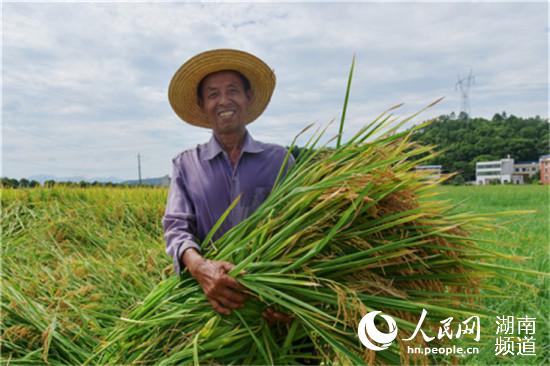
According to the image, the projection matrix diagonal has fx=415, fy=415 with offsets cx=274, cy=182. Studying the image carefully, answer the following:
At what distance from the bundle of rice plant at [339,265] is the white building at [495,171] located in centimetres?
6403

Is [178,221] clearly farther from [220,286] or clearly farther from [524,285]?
[524,285]

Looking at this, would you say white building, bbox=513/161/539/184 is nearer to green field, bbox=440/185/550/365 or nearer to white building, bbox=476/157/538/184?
white building, bbox=476/157/538/184

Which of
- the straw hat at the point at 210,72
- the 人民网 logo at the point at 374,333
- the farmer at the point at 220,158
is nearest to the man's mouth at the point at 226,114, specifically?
the farmer at the point at 220,158

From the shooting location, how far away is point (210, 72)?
2.07 meters

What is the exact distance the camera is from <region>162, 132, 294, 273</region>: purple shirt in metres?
1.84

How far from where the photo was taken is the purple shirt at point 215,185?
6.04 ft

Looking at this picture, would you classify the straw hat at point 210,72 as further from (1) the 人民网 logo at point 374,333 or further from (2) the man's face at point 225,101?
(1) the 人民网 logo at point 374,333

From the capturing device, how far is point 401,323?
4.43ft

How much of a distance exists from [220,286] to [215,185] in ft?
2.04

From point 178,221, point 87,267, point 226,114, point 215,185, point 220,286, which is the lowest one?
point 87,267

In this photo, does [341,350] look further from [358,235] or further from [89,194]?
[89,194]

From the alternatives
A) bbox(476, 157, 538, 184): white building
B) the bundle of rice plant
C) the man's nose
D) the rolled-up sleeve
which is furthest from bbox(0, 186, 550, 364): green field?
bbox(476, 157, 538, 184): white building

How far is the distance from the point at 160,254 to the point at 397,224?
3.17 meters

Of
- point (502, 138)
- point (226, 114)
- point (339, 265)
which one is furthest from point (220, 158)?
point (502, 138)
